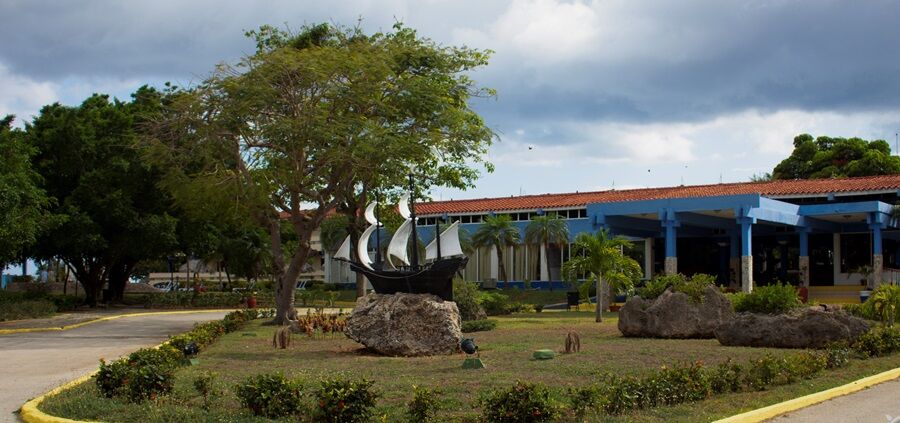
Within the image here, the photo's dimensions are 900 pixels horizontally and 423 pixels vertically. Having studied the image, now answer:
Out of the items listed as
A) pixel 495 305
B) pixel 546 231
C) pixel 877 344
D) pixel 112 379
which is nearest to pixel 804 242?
pixel 546 231

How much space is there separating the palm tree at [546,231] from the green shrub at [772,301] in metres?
29.5

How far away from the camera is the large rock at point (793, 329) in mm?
17812

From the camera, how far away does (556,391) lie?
11.6 m

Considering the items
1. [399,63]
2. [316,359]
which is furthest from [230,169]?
[316,359]

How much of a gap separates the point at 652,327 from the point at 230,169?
15.1m

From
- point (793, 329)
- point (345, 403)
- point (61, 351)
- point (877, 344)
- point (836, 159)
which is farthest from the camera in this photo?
point (836, 159)

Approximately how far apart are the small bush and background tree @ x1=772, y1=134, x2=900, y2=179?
33360mm

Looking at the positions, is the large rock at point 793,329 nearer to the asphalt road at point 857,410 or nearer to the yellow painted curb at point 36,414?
the asphalt road at point 857,410

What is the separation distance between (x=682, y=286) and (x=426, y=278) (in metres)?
6.70

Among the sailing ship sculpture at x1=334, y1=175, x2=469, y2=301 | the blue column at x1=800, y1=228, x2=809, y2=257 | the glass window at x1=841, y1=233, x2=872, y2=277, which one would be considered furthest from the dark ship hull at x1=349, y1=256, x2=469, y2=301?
the glass window at x1=841, y1=233, x2=872, y2=277

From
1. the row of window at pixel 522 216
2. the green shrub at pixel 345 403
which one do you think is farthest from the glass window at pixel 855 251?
the green shrub at pixel 345 403

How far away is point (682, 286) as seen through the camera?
21672 millimetres

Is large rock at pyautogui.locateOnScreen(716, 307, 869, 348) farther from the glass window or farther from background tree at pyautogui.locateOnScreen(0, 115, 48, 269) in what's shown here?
the glass window

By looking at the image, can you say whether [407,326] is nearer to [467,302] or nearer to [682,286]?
[682,286]
